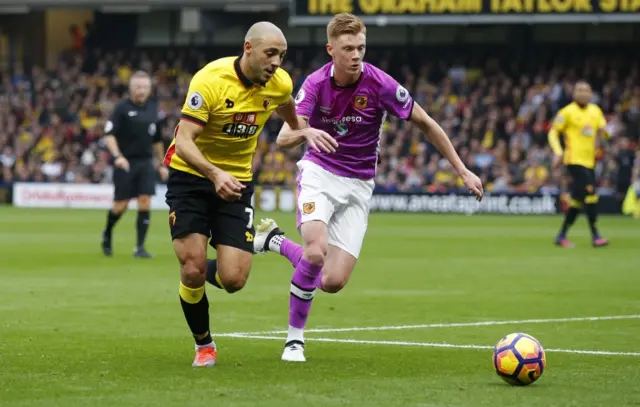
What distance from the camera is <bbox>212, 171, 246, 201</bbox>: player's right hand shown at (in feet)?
26.0

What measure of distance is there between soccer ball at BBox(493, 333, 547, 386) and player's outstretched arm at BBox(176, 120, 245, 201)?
1.82 metres

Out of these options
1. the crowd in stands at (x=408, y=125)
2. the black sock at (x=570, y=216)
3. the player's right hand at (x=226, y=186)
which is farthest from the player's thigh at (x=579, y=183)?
the player's right hand at (x=226, y=186)

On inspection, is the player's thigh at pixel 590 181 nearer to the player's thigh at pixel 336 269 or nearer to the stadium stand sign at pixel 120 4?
the player's thigh at pixel 336 269

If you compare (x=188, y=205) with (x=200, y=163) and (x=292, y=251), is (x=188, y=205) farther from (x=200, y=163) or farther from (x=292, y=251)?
(x=292, y=251)

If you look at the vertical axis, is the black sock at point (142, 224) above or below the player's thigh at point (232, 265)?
below

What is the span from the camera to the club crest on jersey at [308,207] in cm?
914

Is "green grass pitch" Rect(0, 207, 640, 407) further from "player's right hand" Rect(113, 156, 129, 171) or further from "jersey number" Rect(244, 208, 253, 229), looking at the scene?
"player's right hand" Rect(113, 156, 129, 171)

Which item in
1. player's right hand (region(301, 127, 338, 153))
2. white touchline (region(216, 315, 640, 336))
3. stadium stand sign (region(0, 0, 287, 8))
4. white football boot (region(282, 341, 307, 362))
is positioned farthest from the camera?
stadium stand sign (region(0, 0, 287, 8))

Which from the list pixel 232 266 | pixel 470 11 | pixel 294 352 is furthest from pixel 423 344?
pixel 470 11

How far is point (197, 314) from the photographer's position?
834 cm

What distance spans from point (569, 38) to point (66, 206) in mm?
16009

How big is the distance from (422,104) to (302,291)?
31.4 meters

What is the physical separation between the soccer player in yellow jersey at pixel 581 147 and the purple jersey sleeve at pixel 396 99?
11756 mm

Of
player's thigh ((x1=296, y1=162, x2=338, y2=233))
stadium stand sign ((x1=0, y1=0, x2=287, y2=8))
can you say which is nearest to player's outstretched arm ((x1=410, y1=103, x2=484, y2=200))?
player's thigh ((x1=296, y1=162, x2=338, y2=233))
